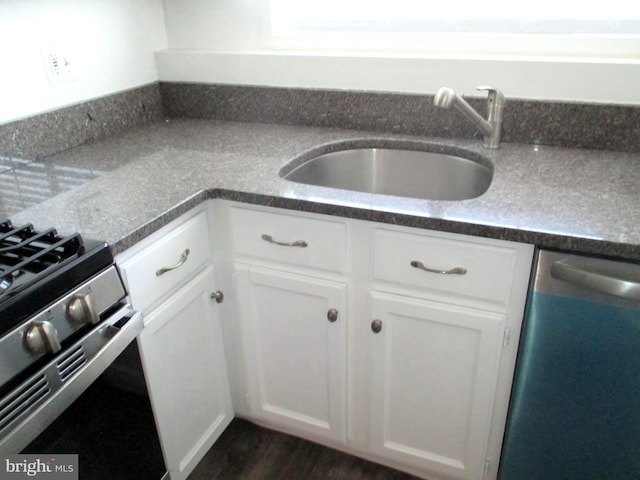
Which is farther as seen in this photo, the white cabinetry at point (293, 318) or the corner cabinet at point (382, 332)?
the white cabinetry at point (293, 318)

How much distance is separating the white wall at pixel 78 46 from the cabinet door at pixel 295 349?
0.81m

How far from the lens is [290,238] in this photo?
1.36 m

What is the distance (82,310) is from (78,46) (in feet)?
3.50

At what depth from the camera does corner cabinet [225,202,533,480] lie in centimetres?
123

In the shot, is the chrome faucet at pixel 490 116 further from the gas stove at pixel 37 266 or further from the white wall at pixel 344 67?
the gas stove at pixel 37 266

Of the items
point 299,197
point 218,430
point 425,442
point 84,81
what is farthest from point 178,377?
point 84,81

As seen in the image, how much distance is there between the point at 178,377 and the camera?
141 cm

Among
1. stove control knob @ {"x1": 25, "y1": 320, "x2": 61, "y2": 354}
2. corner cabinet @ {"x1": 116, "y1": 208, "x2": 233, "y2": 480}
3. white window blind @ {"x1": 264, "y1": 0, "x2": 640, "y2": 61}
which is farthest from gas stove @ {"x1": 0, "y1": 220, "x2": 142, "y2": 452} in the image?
white window blind @ {"x1": 264, "y1": 0, "x2": 640, "y2": 61}

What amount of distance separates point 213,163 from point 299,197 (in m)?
0.37

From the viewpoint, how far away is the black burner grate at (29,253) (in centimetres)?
93

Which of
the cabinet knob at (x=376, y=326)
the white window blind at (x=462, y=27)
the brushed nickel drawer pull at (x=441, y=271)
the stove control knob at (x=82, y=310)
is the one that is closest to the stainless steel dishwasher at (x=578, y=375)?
the brushed nickel drawer pull at (x=441, y=271)

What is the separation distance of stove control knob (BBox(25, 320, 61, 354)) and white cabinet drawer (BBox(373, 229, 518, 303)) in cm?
70

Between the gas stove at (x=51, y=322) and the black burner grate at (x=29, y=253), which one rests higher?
the black burner grate at (x=29, y=253)

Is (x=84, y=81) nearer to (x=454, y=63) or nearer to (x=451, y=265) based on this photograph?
(x=454, y=63)
